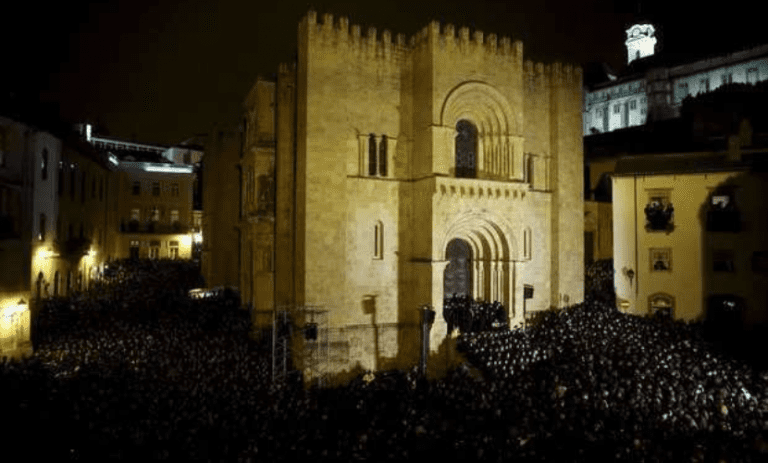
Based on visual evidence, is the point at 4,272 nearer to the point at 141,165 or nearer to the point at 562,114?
the point at 562,114

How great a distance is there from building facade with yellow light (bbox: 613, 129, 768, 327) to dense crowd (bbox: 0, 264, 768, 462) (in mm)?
4569

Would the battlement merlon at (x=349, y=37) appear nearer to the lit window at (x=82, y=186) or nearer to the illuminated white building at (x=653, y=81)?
the lit window at (x=82, y=186)

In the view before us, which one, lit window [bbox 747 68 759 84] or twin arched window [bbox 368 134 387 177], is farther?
lit window [bbox 747 68 759 84]

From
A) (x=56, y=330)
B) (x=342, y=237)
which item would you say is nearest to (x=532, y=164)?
(x=342, y=237)

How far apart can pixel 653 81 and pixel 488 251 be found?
45.1m

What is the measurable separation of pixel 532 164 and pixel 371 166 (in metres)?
8.06

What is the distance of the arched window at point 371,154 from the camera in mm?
21828

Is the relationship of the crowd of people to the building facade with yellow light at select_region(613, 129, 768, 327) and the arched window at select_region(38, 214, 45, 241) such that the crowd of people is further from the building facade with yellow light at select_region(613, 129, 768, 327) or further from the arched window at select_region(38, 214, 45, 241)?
the arched window at select_region(38, 214, 45, 241)

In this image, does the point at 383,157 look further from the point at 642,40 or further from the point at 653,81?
the point at 642,40

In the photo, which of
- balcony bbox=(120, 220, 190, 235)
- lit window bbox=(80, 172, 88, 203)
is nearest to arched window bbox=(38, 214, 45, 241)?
lit window bbox=(80, 172, 88, 203)

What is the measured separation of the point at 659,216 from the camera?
81.0ft

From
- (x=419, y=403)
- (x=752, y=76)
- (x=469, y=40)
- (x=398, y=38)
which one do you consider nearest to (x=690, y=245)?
(x=469, y=40)

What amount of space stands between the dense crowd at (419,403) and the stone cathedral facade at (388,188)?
→ 2.43 meters

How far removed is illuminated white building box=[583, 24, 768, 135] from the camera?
50.7 meters
